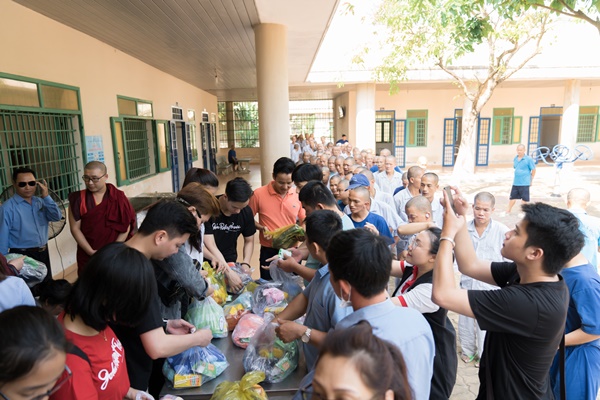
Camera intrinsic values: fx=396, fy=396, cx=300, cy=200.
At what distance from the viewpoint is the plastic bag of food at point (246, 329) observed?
2.09 metres

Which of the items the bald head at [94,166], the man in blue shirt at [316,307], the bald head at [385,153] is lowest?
the man in blue shirt at [316,307]

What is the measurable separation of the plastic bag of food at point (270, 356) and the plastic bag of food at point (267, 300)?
0.40 m

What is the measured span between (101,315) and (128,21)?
5282 mm

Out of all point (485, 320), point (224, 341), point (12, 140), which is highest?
point (12, 140)

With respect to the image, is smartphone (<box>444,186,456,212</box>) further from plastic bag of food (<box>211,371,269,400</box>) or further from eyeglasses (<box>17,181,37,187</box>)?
eyeglasses (<box>17,181,37,187</box>)

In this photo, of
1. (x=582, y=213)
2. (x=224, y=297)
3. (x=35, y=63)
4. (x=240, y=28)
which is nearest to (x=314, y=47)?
(x=240, y=28)

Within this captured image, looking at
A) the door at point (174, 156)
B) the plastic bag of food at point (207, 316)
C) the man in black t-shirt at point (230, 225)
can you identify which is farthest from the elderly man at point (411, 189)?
the door at point (174, 156)

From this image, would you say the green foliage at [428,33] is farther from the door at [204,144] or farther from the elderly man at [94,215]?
the door at [204,144]

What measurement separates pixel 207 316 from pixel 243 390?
1.96 ft

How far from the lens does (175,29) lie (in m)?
5.93

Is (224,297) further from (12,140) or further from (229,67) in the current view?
(229,67)

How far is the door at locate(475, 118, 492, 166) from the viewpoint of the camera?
Result: 17.4 meters

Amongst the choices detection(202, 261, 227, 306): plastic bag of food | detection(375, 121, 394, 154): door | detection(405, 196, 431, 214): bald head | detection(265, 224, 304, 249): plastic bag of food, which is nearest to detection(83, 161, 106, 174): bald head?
detection(202, 261, 227, 306): plastic bag of food

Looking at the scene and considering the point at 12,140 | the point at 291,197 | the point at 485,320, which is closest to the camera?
the point at 485,320
